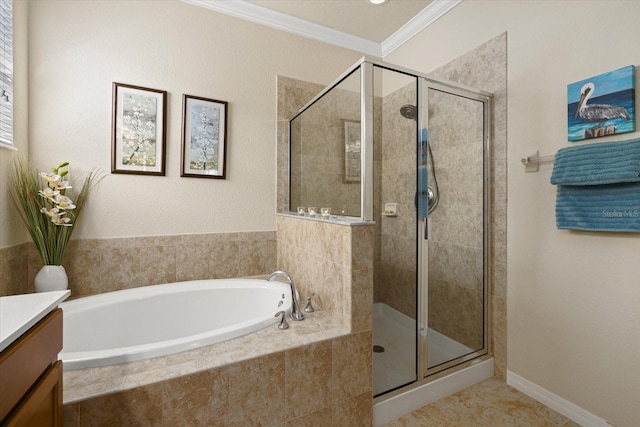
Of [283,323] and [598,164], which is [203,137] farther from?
[598,164]

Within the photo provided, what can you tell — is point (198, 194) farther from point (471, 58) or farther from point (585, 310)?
point (585, 310)

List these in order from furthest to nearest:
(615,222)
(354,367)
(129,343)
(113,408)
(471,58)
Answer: (471,58) → (129,343) → (354,367) → (615,222) → (113,408)

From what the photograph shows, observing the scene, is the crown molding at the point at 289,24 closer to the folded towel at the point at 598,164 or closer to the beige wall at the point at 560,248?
the beige wall at the point at 560,248

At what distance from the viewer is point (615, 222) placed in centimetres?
129

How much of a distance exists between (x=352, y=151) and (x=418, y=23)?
157 cm

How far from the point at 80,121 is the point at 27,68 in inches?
14.3

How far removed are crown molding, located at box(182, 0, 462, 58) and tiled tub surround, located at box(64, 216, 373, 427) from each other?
1.81 metres

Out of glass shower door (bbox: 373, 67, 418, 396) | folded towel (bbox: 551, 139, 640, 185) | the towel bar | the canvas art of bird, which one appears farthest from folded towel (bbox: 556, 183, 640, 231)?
glass shower door (bbox: 373, 67, 418, 396)

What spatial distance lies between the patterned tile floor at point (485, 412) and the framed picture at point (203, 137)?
6.51ft

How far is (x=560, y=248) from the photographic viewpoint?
1563 millimetres

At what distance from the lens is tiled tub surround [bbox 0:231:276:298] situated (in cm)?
170

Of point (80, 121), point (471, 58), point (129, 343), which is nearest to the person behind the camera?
point (129, 343)

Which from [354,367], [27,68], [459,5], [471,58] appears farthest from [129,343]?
[459,5]

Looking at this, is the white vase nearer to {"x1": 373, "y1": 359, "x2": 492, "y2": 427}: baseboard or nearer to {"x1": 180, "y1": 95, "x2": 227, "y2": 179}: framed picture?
{"x1": 180, "y1": 95, "x2": 227, "y2": 179}: framed picture
